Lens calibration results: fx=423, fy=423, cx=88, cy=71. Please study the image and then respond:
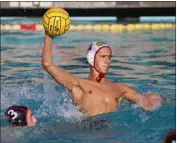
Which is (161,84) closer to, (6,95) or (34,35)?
(6,95)

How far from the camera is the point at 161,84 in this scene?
7051mm

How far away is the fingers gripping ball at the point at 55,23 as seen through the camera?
3859 millimetres

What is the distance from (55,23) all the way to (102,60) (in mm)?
595

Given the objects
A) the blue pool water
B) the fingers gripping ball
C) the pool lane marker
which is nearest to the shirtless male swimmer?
the blue pool water

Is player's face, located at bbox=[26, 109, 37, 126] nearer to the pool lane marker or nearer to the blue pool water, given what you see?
the blue pool water

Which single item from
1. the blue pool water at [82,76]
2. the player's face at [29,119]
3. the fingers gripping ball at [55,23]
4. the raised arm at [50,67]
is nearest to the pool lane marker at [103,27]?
the blue pool water at [82,76]

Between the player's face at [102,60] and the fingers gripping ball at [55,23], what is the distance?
1.42 ft

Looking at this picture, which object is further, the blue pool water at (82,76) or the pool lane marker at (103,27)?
the pool lane marker at (103,27)

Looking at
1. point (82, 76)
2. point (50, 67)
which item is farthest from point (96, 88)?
point (82, 76)

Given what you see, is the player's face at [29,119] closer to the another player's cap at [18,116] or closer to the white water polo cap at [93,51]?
the another player's cap at [18,116]

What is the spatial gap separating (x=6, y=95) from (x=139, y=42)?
23.2 ft

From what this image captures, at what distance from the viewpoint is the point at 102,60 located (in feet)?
13.5

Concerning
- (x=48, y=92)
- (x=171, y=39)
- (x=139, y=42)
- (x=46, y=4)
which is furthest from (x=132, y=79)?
(x=46, y=4)

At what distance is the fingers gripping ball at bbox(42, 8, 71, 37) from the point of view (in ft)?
12.7
